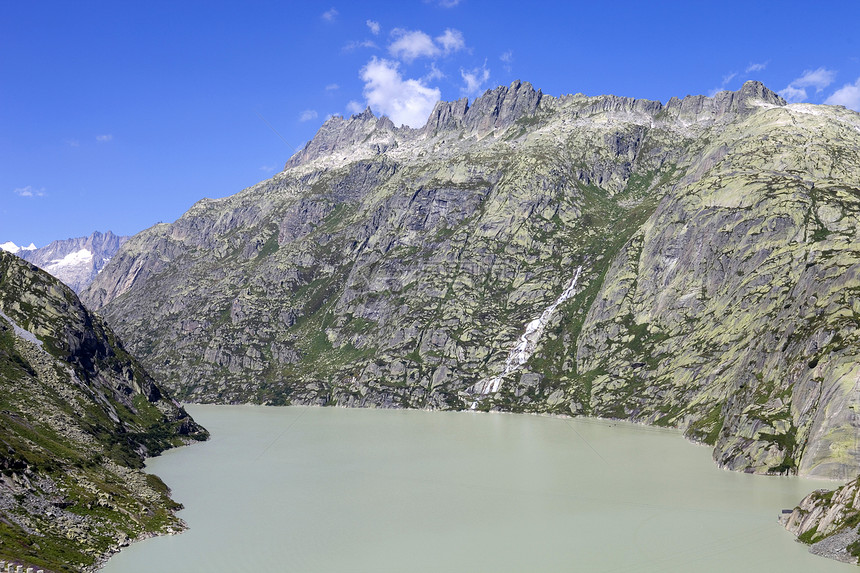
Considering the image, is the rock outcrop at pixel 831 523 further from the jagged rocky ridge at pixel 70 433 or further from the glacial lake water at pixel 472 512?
the jagged rocky ridge at pixel 70 433

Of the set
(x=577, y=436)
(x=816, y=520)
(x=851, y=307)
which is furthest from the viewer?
(x=577, y=436)

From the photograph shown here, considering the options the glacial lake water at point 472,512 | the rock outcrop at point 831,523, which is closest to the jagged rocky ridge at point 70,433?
the glacial lake water at point 472,512

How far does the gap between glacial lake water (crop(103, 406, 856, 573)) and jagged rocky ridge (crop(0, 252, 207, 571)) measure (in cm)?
587

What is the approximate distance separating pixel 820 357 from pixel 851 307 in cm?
1765

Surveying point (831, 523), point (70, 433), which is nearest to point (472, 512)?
point (831, 523)

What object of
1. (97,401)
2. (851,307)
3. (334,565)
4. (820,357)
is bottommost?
(334,565)

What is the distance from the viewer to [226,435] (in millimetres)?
195000

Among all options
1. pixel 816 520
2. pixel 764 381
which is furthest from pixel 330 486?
pixel 764 381

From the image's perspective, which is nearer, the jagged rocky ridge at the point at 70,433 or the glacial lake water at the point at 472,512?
the glacial lake water at the point at 472,512

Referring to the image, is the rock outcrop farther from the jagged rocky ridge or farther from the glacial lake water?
the jagged rocky ridge

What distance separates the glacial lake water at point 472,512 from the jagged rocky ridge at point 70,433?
5.87 m

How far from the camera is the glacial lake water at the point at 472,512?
236 feet

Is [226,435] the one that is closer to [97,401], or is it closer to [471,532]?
[97,401]

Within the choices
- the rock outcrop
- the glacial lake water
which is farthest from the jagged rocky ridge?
the rock outcrop
